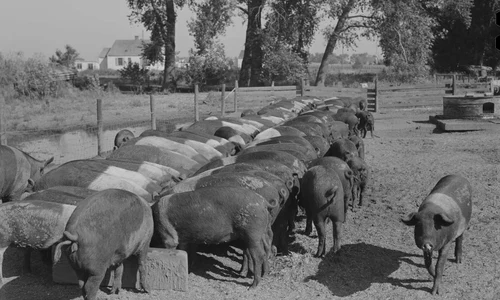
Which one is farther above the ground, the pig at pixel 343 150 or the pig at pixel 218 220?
the pig at pixel 343 150

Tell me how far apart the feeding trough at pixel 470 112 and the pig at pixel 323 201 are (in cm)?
1026

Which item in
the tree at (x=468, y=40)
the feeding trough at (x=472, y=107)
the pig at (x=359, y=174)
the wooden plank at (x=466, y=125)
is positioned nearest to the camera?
the pig at (x=359, y=174)

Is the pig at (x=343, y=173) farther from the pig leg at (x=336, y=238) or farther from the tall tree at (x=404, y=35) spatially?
the tall tree at (x=404, y=35)

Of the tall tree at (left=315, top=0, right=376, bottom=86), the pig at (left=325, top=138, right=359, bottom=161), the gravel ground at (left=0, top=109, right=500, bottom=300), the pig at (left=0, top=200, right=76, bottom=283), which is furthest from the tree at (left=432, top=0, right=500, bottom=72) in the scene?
the pig at (left=0, top=200, right=76, bottom=283)

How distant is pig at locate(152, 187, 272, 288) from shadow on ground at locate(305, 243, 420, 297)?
0.74 meters

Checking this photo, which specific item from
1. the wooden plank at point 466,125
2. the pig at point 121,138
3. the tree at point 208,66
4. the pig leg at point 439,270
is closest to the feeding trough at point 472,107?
the wooden plank at point 466,125

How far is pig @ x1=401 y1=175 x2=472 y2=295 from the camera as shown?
229 inches

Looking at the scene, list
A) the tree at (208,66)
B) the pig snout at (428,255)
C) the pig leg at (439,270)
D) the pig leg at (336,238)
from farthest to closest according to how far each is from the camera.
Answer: the tree at (208,66) < the pig leg at (336,238) < the pig leg at (439,270) < the pig snout at (428,255)

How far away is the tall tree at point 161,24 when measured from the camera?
114ft

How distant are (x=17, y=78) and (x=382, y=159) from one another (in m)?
17.9

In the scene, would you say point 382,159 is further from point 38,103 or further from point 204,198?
point 38,103

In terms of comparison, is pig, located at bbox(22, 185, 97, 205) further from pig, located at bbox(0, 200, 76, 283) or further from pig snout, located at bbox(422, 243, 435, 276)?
pig snout, located at bbox(422, 243, 435, 276)

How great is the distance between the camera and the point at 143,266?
586 centimetres

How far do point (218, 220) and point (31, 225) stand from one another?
70.5 inches
